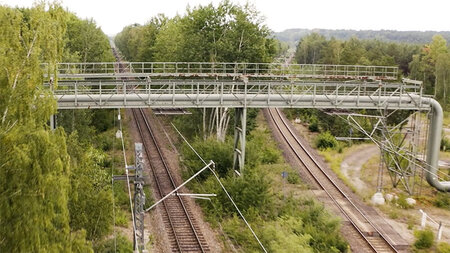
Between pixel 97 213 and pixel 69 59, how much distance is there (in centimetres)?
2479

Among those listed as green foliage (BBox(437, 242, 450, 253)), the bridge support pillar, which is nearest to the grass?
the bridge support pillar

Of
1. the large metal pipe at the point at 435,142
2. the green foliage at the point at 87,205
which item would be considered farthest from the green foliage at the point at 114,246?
the large metal pipe at the point at 435,142

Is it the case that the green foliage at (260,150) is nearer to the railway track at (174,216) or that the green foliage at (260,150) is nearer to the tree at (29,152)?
the railway track at (174,216)

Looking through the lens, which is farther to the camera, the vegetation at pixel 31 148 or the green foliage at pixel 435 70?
the green foliage at pixel 435 70

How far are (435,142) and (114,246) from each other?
19.5 metres

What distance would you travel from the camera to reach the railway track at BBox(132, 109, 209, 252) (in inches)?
772

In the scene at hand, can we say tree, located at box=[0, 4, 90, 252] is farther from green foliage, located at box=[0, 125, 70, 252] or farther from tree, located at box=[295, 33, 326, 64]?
tree, located at box=[295, 33, 326, 64]

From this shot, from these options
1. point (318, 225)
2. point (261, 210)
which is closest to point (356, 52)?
point (261, 210)

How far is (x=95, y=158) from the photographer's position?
1063 inches

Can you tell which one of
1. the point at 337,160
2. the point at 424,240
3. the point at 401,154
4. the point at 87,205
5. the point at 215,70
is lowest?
the point at 424,240

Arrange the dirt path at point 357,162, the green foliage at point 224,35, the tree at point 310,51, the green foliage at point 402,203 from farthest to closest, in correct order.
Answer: the tree at point 310,51 < the green foliage at point 224,35 < the dirt path at point 357,162 < the green foliage at point 402,203

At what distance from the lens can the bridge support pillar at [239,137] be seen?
79.6 feet

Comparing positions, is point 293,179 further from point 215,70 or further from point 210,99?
point 215,70

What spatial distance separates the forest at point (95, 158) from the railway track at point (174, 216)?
118 cm
